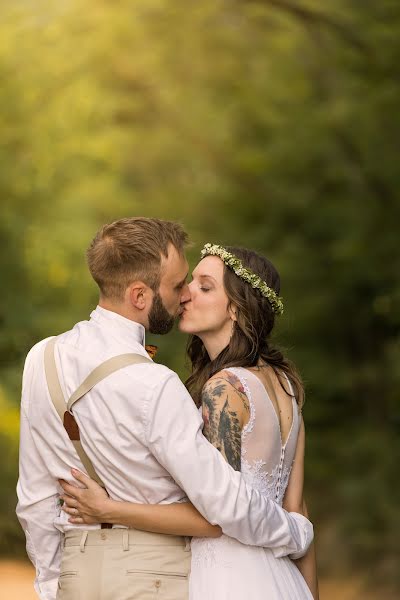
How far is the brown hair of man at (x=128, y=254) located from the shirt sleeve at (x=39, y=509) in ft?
0.89

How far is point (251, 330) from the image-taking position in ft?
8.83

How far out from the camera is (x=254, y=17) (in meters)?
7.35

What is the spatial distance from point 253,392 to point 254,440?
12cm

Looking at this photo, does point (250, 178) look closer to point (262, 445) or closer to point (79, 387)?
point (262, 445)

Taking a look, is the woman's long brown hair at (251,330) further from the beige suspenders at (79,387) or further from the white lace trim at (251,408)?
the beige suspenders at (79,387)

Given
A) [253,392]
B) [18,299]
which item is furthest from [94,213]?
[253,392]

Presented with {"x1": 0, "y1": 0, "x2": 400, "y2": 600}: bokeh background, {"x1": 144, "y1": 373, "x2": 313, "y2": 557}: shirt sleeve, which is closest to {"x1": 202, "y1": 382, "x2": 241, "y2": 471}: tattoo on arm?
{"x1": 144, "y1": 373, "x2": 313, "y2": 557}: shirt sleeve

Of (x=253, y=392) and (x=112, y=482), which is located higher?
(x=253, y=392)

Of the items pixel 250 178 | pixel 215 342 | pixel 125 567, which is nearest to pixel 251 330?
pixel 215 342

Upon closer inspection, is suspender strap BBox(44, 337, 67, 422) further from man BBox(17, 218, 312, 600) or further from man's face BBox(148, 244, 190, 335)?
man's face BBox(148, 244, 190, 335)

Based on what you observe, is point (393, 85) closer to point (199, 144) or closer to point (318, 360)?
point (199, 144)

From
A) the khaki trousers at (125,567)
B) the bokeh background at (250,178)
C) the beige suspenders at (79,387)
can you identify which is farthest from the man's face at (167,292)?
the bokeh background at (250,178)

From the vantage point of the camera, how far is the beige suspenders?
2176 mm

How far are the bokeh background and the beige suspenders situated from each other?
430 centimetres
